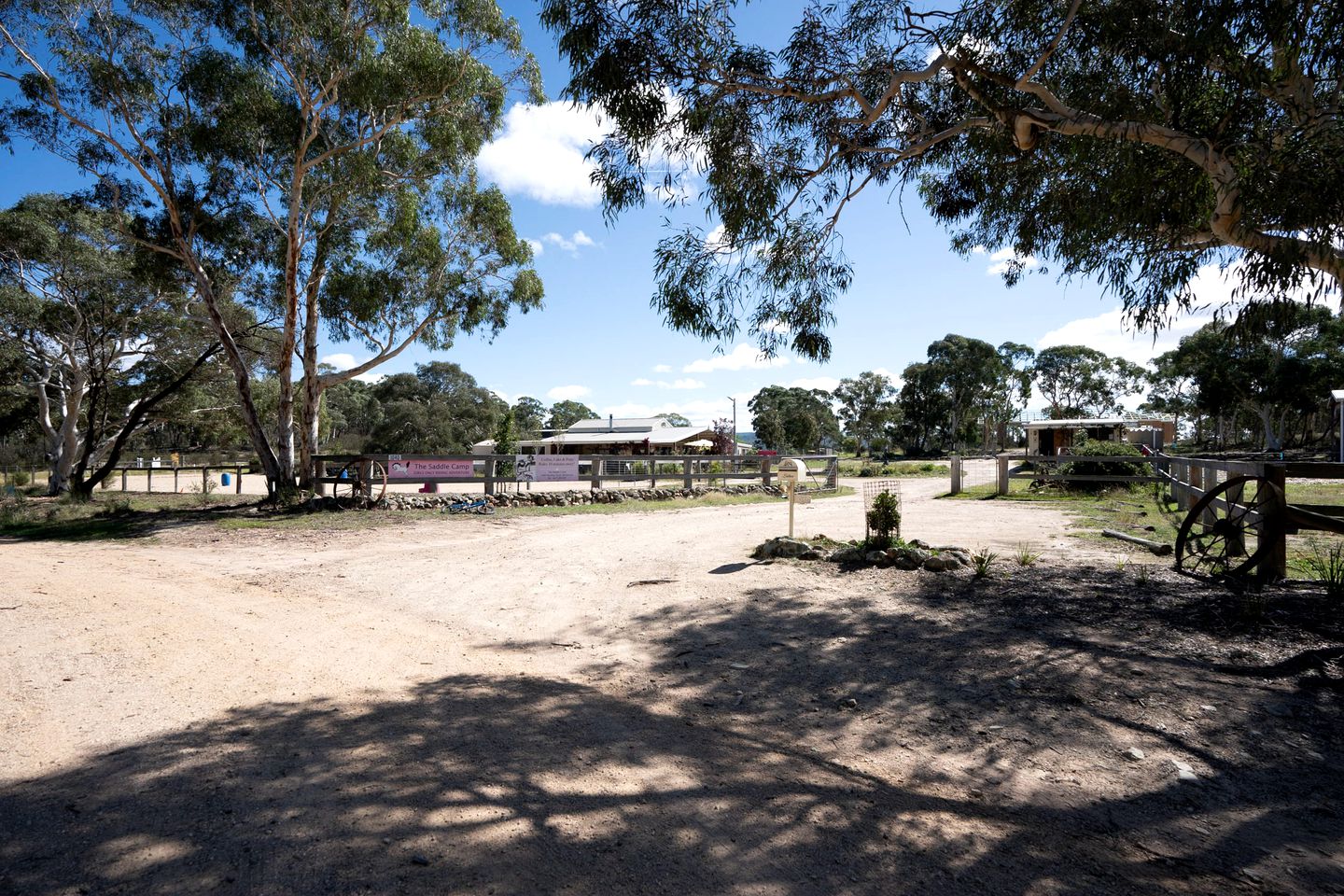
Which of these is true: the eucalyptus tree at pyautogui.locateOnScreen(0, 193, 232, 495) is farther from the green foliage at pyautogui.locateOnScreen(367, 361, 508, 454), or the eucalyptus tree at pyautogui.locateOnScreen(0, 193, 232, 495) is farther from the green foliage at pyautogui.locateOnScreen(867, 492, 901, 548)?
the green foliage at pyautogui.locateOnScreen(367, 361, 508, 454)

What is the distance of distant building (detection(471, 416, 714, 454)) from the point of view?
5322cm

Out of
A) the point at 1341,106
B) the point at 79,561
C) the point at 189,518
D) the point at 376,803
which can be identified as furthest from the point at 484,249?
the point at 376,803

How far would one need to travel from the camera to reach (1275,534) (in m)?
6.69

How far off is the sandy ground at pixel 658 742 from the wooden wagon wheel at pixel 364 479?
30.9 ft

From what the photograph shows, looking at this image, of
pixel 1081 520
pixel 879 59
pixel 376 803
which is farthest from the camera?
pixel 1081 520

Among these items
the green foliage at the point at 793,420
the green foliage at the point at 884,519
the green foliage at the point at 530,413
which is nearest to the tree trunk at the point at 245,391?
the green foliage at the point at 884,519

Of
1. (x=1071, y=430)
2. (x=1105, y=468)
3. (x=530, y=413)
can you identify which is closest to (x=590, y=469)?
(x=1105, y=468)

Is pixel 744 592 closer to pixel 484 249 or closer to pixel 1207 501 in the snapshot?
pixel 1207 501

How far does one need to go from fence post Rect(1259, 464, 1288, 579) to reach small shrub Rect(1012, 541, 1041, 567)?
2.15m

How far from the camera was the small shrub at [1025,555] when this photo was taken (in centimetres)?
848

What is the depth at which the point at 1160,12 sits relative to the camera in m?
6.95

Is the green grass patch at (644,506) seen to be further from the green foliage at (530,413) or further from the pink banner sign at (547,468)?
the green foliage at (530,413)

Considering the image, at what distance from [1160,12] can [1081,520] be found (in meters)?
8.68

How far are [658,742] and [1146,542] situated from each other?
869 cm
